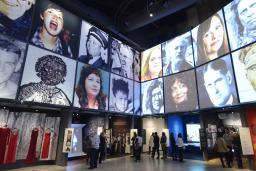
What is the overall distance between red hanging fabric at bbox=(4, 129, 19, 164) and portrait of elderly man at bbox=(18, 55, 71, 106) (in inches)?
71.4

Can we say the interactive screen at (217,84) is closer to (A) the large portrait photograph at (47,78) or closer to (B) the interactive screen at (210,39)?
(B) the interactive screen at (210,39)

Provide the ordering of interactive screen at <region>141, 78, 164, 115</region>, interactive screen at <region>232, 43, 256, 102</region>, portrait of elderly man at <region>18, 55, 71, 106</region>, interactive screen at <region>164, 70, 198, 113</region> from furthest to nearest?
interactive screen at <region>141, 78, 164, 115</region>, interactive screen at <region>164, 70, 198, 113</region>, portrait of elderly man at <region>18, 55, 71, 106</region>, interactive screen at <region>232, 43, 256, 102</region>

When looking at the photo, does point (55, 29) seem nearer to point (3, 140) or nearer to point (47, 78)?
point (47, 78)

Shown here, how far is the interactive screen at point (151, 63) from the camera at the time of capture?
1380 cm

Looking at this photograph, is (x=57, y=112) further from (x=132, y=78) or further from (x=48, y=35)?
(x=132, y=78)

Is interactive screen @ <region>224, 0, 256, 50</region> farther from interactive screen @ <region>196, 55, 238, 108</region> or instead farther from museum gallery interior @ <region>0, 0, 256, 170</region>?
interactive screen @ <region>196, 55, 238, 108</region>

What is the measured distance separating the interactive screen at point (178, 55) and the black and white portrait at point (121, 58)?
280 cm

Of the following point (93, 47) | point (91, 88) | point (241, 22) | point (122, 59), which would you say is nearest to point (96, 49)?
point (93, 47)

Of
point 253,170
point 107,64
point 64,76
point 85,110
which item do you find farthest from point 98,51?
point 253,170

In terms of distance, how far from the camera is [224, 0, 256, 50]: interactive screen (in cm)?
790

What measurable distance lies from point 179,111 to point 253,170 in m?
4.87

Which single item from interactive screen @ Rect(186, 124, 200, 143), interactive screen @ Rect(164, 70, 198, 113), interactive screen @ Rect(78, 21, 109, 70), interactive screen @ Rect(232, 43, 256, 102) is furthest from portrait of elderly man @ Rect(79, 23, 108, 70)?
interactive screen @ Rect(186, 124, 200, 143)

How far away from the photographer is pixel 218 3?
10758 mm

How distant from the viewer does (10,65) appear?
7.48 m
